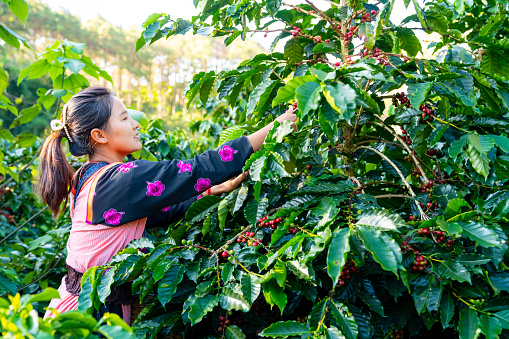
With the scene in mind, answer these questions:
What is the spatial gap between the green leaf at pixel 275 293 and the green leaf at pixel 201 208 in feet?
1.43

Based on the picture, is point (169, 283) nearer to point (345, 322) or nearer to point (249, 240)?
point (249, 240)

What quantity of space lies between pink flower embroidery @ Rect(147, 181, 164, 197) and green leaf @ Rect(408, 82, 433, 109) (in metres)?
0.79

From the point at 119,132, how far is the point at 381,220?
3.43 feet

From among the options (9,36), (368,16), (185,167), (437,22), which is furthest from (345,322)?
(9,36)

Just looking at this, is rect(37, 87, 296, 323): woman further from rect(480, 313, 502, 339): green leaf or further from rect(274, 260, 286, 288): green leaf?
rect(480, 313, 502, 339): green leaf

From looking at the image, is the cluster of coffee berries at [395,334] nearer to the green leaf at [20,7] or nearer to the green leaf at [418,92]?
the green leaf at [418,92]

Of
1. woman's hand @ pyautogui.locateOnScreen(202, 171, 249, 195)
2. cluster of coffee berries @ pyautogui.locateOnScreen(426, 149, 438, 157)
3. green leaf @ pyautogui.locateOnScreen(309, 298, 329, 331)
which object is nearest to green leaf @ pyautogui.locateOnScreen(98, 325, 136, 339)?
green leaf @ pyautogui.locateOnScreen(309, 298, 329, 331)

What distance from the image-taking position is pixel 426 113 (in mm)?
1319

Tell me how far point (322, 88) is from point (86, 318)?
0.64 meters

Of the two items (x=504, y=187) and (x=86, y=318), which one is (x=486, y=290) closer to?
(x=504, y=187)

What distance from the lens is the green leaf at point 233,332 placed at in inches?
43.3

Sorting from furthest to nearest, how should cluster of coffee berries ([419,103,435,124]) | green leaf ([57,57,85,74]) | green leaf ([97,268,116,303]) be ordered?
green leaf ([57,57,85,74]), cluster of coffee berries ([419,103,435,124]), green leaf ([97,268,116,303])

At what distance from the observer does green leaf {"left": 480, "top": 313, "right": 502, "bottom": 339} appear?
0.88 meters

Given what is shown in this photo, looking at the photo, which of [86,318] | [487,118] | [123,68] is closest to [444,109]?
[487,118]
